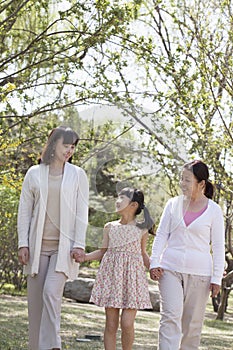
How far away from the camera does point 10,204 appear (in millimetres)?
18969

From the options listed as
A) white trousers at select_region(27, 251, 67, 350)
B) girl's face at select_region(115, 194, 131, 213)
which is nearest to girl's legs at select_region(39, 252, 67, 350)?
white trousers at select_region(27, 251, 67, 350)

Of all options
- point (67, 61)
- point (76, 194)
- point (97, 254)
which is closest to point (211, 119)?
point (67, 61)

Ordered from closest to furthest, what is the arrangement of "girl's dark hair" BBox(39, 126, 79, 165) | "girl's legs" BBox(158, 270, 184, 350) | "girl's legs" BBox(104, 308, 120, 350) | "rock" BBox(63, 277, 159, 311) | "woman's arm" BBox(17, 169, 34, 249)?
"girl's dark hair" BBox(39, 126, 79, 165) → "woman's arm" BBox(17, 169, 34, 249) → "girl's legs" BBox(158, 270, 184, 350) → "girl's legs" BBox(104, 308, 120, 350) → "rock" BBox(63, 277, 159, 311)

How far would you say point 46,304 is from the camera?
6516 mm

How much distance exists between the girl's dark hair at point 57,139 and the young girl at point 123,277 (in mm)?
1024

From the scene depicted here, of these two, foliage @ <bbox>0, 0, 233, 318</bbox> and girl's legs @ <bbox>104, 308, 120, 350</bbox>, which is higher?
foliage @ <bbox>0, 0, 233, 318</bbox>

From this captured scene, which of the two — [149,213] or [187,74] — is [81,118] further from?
[187,74]

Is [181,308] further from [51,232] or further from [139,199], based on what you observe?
[51,232]

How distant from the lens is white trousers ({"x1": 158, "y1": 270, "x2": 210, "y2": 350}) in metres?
6.86

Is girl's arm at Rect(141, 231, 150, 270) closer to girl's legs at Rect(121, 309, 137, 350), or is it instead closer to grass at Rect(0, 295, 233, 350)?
girl's legs at Rect(121, 309, 137, 350)

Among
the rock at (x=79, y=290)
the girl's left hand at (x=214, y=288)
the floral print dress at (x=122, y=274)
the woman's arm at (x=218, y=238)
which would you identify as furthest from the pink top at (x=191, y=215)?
the rock at (x=79, y=290)

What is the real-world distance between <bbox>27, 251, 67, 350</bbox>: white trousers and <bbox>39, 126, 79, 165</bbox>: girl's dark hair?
712 millimetres

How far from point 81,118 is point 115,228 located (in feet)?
4.40

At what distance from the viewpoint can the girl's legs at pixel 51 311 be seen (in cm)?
651
